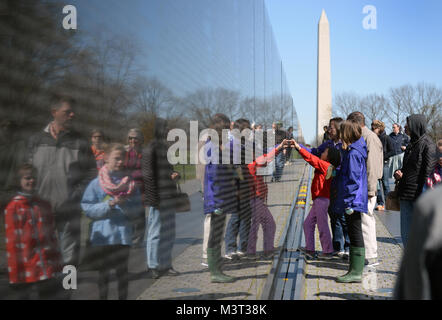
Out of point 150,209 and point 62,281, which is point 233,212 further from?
point 62,281

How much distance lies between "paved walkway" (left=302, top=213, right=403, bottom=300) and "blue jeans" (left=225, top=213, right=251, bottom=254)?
1.29 meters

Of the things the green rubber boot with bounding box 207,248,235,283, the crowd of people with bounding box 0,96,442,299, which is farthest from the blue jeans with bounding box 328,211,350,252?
the green rubber boot with bounding box 207,248,235,283

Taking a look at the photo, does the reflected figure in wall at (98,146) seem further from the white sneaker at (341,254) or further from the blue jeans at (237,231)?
the white sneaker at (341,254)

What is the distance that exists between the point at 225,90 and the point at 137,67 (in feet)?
3.96

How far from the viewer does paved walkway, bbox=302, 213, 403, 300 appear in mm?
3873

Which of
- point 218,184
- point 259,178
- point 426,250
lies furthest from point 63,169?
point 259,178

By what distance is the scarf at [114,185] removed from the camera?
100 cm

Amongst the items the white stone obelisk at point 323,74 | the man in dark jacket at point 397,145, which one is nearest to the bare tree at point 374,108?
the white stone obelisk at point 323,74

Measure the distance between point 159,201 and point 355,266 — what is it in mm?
3457

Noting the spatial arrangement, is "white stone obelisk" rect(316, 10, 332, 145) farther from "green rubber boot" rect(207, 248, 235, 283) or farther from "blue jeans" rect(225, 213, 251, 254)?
"green rubber boot" rect(207, 248, 235, 283)

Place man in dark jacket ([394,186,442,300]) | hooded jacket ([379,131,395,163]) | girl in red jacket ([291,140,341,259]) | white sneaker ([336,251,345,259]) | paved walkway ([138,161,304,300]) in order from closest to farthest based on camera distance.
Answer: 1. man in dark jacket ([394,186,442,300])
2. paved walkway ([138,161,304,300])
3. girl in red jacket ([291,140,341,259])
4. white sneaker ([336,251,345,259])
5. hooded jacket ([379,131,395,163])

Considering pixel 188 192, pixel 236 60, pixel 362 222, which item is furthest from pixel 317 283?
pixel 188 192

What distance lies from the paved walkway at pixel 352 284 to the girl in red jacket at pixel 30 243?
313 centimetres

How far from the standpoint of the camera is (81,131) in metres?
0.91
